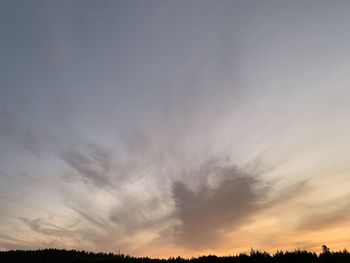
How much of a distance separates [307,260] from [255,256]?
3300mm

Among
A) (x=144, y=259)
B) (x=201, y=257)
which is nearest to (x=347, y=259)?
(x=201, y=257)

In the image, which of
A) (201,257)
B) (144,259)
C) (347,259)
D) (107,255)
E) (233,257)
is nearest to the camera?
(347,259)

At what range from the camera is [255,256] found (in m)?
23.1

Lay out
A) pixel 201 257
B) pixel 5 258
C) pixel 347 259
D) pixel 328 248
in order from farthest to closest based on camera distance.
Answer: pixel 5 258, pixel 201 257, pixel 328 248, pixel 347 259

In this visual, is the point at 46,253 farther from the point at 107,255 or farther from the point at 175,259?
the point at 175,259

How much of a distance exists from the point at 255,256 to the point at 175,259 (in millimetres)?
6571

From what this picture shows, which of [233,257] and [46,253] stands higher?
[46,253]

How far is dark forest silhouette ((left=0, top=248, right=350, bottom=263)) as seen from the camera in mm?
20875

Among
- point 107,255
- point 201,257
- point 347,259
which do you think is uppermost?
point 107,255

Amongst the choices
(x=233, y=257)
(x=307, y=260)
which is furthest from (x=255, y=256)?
(x=307, y=260)

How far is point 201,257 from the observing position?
86.1ft

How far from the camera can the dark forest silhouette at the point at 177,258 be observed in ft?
68.5

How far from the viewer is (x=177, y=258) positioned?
2764cm

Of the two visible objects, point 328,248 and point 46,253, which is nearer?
point 328,248
